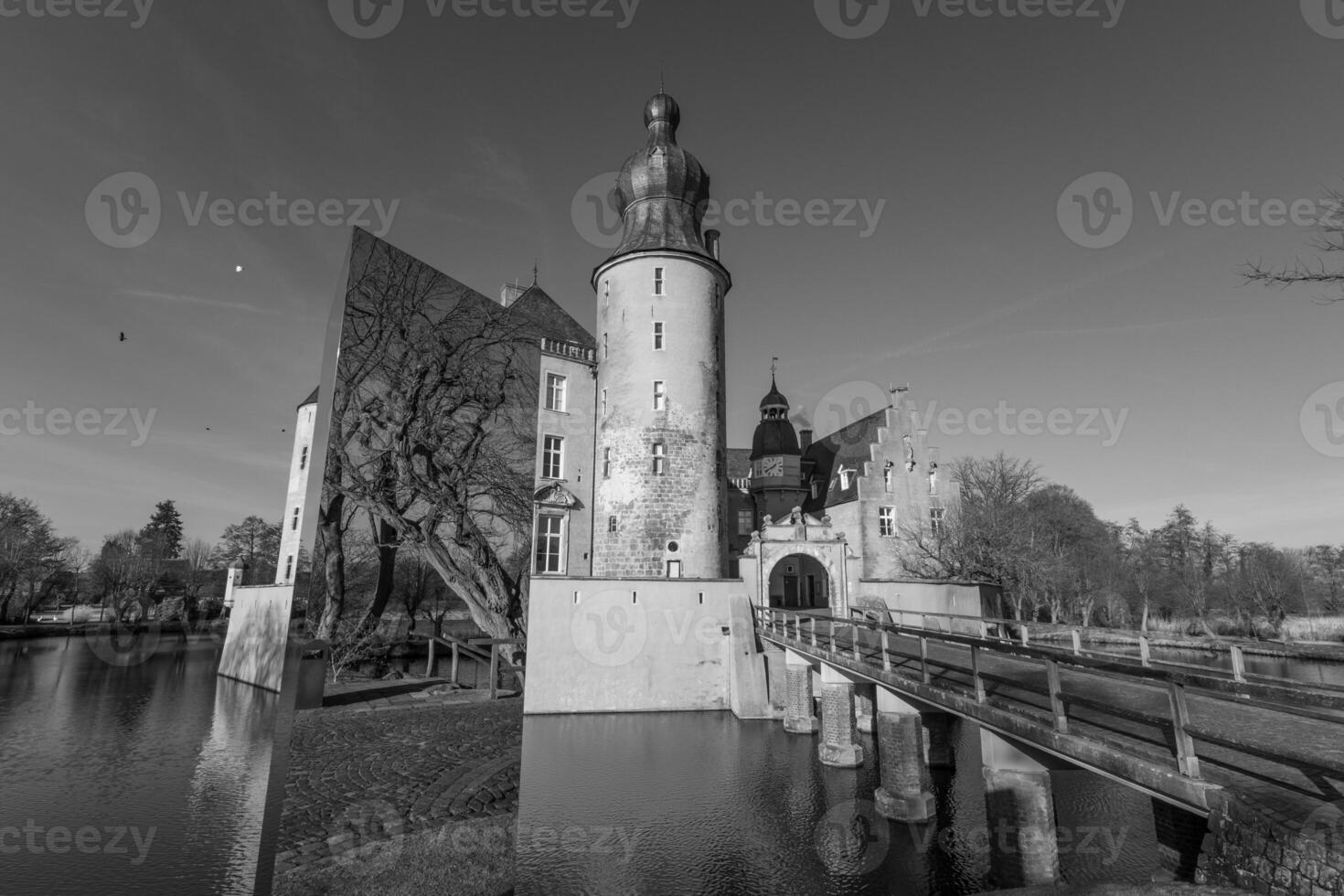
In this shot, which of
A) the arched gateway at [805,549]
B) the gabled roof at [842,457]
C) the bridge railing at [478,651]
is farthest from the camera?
the gabled roof at [842,457]

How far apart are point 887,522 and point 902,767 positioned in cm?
2193

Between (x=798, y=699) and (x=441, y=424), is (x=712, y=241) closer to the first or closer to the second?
(x=798, y=699)

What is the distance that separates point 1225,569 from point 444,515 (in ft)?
231

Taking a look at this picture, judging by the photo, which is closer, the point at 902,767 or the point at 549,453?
the point at 902,767

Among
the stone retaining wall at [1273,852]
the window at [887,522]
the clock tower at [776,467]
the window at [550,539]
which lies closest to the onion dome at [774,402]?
the clock tower at [776,467]

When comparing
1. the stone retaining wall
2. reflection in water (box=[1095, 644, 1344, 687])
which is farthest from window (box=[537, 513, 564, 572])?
reflection in water (box=[1095, 644, 1344, 687])

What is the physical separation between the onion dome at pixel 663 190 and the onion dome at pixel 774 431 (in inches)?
671

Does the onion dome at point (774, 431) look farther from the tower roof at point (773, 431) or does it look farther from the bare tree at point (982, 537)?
the bare tree at point (982, 537)

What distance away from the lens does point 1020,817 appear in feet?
27.9

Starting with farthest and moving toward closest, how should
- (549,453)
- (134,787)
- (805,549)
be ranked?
(805,549), (549,453), (134,787)

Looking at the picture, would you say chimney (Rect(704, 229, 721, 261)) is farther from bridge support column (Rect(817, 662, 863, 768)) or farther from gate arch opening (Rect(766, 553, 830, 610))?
gate arch opening (Rect(766, 553, 830, 610))

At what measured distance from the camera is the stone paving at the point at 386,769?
155 cm

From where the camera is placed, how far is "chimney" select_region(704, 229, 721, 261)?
27.7 meters

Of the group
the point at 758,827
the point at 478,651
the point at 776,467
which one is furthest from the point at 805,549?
the point at 478,651
